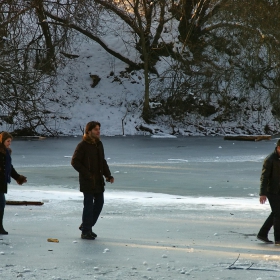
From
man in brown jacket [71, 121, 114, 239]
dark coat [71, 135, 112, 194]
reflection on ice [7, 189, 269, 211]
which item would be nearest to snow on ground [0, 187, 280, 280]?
reflection on ice [7, 189, 269, 211]

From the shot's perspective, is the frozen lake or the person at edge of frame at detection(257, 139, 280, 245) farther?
the frozen lake

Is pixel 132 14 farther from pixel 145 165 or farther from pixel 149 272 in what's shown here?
pixel 149 272

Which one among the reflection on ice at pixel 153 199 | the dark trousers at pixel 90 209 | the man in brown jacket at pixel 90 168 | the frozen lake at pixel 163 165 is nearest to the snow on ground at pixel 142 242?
the reflection on ice at pixel 153 199

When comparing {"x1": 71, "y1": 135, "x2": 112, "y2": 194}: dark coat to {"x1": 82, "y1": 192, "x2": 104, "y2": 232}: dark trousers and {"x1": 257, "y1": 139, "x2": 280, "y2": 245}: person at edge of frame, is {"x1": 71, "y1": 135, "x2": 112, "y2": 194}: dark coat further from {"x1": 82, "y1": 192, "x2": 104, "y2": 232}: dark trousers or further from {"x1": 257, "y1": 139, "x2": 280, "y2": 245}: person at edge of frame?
{"x1": 257, "y1": 139, "x2": 280, "y2": 245}: person at edge of frame

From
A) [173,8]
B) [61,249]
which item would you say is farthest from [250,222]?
[173,8]

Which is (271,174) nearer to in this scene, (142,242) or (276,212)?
(276,212)

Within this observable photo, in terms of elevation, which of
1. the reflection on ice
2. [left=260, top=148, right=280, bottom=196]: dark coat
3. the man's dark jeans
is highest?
[left=260, top=148, right=280, bottom=196]: dark coat

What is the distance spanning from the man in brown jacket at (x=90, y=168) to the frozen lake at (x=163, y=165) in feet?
15.3

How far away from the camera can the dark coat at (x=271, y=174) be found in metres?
8.22

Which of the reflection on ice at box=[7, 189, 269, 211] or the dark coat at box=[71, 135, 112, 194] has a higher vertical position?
the dark coat at box=[71, 135, 112, 194]

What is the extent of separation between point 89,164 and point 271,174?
6.74 ft

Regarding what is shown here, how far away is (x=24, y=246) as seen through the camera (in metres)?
7.57

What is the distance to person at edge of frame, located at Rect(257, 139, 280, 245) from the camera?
8219mm

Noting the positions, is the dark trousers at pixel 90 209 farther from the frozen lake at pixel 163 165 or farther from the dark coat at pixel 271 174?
the frozen lake at pixel 163 165
